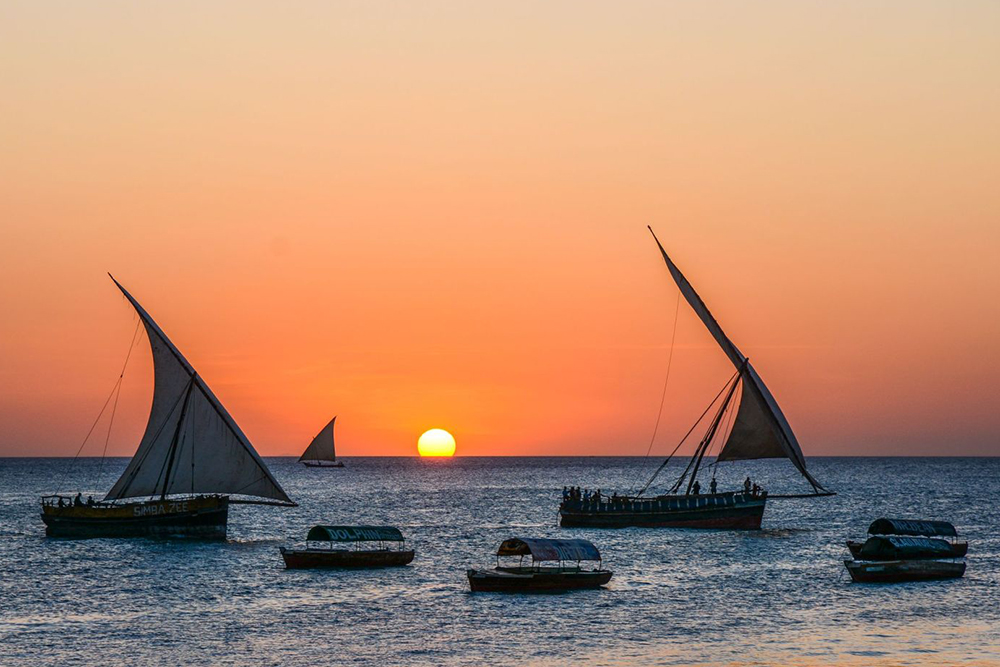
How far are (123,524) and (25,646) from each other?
130 ft

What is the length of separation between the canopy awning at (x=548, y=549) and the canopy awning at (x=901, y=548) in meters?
15.0

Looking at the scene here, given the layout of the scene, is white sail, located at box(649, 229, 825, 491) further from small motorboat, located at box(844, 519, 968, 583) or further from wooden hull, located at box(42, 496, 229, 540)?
wooden hull, located at box(42, 496, 229, 540)

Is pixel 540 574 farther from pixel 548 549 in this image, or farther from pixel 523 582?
pixel 548 549

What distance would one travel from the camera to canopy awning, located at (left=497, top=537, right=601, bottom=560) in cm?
6162

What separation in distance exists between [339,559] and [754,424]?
33.9 metres

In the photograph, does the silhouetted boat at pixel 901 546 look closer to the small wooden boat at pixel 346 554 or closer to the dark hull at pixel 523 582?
the dark hull at pixel 523 582

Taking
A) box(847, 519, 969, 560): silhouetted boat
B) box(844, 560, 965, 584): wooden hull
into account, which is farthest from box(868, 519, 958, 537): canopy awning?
box(844, 560, 965, 584): wooden hull

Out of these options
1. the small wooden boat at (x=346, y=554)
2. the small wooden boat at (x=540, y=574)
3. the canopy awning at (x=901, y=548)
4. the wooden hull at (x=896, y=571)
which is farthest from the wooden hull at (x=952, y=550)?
the small wooden boat at (x=346, y=554)

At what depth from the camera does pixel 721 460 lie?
93.8 metres

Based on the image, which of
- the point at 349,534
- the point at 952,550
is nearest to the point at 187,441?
the point at 349,534

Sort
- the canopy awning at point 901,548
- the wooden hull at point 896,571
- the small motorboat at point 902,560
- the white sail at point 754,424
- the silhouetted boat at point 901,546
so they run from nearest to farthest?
the wooden hull at point 896,571 → the small motorboat at point 902,560 → the canopy awning at point 901,548 → the silhouetted boat at point 901,546 → the white sail at point 754,424

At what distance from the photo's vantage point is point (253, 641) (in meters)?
49.5

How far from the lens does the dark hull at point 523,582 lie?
6100 cm

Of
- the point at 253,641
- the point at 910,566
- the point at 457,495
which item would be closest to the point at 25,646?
the point at 253,641
